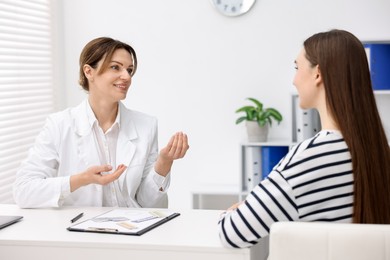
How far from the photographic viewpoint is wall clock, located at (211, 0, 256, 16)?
4672 millimetres

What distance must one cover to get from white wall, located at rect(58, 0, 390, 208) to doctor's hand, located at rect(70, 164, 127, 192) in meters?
2.21

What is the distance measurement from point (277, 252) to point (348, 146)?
0.38 meters

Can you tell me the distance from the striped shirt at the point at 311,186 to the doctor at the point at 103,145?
0.97m

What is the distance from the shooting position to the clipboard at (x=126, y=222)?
2260mm

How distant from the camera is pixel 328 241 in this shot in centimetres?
169

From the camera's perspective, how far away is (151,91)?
16.1ft

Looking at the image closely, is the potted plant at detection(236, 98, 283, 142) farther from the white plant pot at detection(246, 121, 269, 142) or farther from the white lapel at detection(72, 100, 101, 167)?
the white lapel at detection(72, 100, 101, 167)

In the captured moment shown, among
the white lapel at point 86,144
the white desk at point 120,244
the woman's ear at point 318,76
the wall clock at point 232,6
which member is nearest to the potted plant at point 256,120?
the wall clock at point 232,6

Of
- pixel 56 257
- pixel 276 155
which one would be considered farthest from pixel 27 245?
pixel 276 155

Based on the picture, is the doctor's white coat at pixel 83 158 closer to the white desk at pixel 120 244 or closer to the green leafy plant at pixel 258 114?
the white desk at pixel 120 244

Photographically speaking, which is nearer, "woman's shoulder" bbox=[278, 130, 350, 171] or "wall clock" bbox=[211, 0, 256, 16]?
"woman's shoulder" bbox=[278, 130, 350, 171]

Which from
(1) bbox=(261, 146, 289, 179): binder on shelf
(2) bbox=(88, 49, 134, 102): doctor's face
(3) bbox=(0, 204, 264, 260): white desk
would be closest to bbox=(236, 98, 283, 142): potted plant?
(1) bbox=(261, 146, 289, 179): binder on shelf

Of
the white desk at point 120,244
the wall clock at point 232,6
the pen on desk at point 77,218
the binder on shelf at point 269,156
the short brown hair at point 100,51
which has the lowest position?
the white desk at point 120,244

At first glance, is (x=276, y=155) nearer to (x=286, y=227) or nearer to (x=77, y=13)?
(x=77, y=13)
